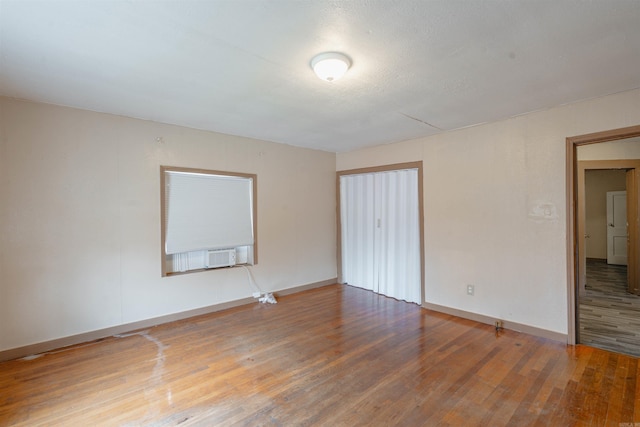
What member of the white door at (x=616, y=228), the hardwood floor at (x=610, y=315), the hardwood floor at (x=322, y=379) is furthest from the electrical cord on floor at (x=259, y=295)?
the white door at (x=616, y=228)

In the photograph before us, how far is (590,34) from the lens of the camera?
1923mm

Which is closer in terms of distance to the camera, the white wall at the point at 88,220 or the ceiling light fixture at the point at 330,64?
the ceiling light fixture at the point at 330,64

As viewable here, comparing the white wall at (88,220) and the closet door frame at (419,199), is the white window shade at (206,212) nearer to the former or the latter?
the white wall at (88,220)

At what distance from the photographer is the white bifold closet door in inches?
188

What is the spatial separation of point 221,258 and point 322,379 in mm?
2470

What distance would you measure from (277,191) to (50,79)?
3055mm

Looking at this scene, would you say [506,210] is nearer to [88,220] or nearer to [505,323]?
[505,323]

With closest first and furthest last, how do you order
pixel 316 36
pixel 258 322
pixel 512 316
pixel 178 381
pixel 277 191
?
pixel 316 36
pixel 178 381
pixel 512 316
pixel 258 322
pixel 277 191

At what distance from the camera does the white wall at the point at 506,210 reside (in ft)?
10.6

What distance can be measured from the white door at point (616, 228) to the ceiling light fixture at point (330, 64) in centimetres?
842

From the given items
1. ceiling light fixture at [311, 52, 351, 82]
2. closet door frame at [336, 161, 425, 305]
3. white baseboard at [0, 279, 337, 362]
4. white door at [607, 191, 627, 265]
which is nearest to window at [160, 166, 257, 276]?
white baseboard at [0, 279, 337, 362]

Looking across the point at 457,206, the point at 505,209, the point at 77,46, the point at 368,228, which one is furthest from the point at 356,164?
the point at 77,46

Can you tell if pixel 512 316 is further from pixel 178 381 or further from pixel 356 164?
pixel 178 381

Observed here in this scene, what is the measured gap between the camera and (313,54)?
7.13 feet
